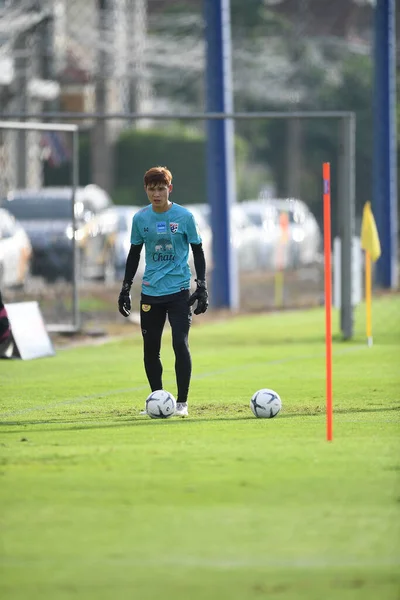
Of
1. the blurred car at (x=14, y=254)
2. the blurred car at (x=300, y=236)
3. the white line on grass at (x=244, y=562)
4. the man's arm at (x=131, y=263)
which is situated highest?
the man's arm at (x=131, y=263)

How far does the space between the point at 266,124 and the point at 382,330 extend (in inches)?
1924

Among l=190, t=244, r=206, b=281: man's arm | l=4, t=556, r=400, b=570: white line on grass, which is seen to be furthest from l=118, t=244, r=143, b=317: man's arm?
l=4, t=556, r=400, b=570: white line on grass

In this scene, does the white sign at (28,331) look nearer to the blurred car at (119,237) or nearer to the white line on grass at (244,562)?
the white line on grass at (244,562)

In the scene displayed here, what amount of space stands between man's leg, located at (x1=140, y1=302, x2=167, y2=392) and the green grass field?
1.38ft

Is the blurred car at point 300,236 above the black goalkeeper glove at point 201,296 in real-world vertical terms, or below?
below

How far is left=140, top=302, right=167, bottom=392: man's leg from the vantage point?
37.5ft

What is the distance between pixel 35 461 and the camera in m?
9.17

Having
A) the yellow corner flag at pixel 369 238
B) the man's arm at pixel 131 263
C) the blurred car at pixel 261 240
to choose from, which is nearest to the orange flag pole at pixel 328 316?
the man's arm at pixel 131 263

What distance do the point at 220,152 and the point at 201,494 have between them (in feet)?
58.4

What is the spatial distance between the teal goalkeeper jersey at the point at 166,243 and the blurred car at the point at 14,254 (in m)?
12.7

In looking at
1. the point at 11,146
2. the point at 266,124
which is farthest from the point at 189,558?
the point at 266,124

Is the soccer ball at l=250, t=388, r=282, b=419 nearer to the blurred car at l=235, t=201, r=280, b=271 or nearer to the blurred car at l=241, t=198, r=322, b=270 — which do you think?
the blurred car at l=235, t=201, r=280, b=271

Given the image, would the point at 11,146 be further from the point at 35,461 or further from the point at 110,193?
the point at 35,461

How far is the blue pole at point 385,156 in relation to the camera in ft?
104
